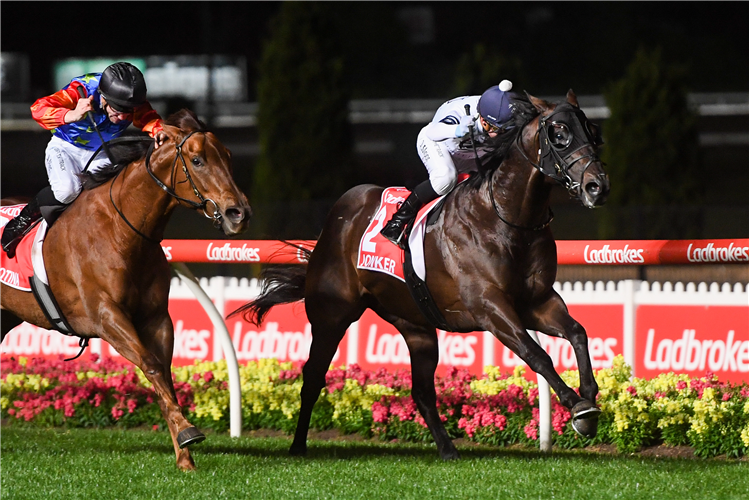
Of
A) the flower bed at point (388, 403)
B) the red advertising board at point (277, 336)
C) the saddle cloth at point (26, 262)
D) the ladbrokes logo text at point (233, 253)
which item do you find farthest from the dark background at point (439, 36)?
the saddle cloth at point (26, 262)

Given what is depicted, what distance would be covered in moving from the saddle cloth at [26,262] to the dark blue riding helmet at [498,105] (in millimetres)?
2393

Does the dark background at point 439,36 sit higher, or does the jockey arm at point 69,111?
the dark background at point 439,36

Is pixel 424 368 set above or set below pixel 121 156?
below

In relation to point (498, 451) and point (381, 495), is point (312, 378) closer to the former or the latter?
point (498, 451)

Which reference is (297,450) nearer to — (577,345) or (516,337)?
(516,337)

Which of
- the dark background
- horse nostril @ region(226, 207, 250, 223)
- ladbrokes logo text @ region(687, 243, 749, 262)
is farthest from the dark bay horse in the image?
the dark background

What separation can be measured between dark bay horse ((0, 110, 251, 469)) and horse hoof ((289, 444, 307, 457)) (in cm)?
103

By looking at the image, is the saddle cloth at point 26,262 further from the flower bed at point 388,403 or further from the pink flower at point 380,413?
the pink flower at point 380,413

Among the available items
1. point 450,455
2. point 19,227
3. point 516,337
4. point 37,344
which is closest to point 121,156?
point 19,227

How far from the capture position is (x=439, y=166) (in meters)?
5.34

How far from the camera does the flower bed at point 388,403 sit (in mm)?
5984

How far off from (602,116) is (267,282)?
25004mm

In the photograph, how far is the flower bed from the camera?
236 inches

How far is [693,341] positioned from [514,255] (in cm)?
318
